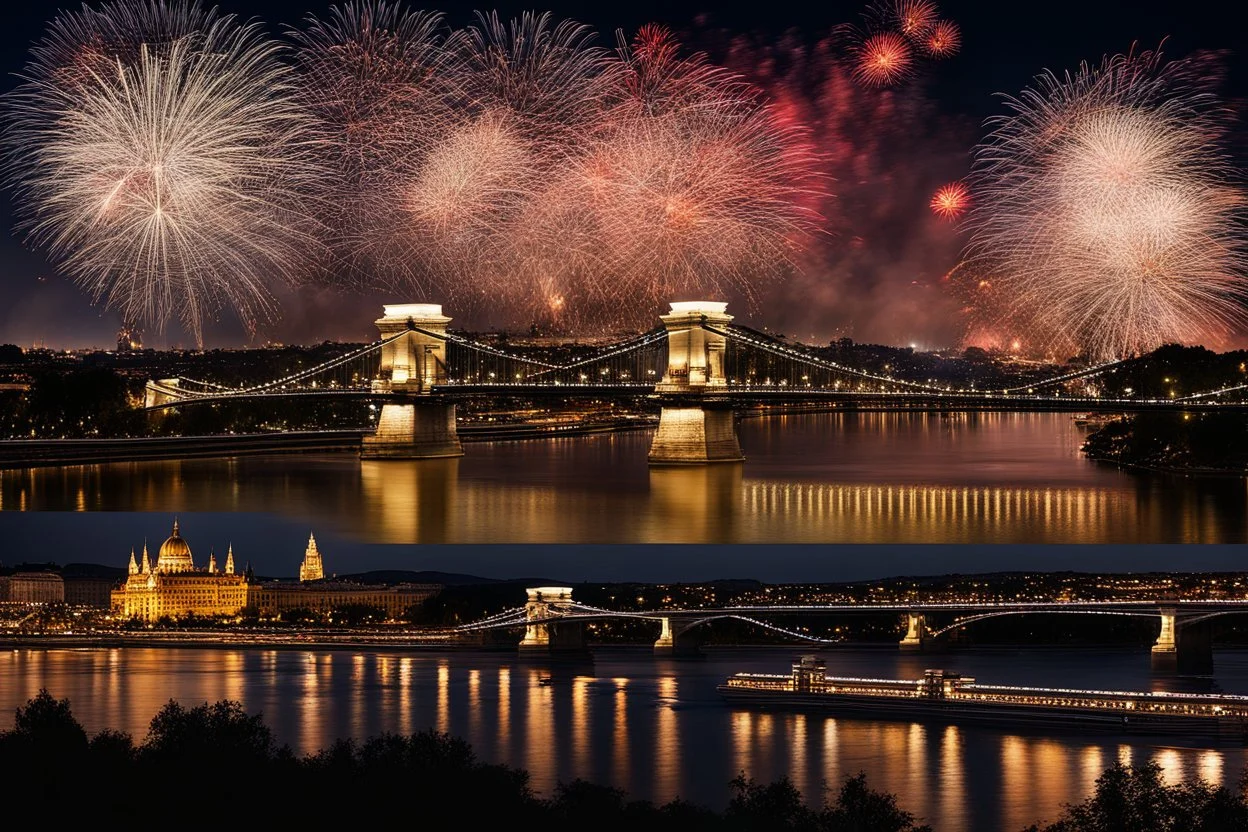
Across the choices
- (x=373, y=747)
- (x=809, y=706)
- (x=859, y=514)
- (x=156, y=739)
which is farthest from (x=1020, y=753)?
(x=156, y=739)

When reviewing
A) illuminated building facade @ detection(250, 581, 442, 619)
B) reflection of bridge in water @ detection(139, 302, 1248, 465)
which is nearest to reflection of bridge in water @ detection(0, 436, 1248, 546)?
reflection of bridge in water @ detection(139, 302, 1248, 465)

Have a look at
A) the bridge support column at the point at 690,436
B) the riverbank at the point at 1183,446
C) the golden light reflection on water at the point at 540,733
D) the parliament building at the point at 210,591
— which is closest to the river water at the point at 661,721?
the golden light reflection on water at the point at 540,733

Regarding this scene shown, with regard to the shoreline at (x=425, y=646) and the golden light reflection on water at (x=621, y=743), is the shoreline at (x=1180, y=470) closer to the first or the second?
the golden light reflection on water at (x=621, y=743)

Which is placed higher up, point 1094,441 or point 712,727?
point 1094,441

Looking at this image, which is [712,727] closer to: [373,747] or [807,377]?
[373,747]

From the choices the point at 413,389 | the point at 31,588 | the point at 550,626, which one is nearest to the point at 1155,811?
the point at 413,389

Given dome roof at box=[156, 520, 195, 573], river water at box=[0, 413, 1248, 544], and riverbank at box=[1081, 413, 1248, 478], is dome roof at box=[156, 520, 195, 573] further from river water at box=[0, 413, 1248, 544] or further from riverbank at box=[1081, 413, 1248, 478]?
riverbank at box=[1081, 413, 1248, 478]

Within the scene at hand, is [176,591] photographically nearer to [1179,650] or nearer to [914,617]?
[914,617]
